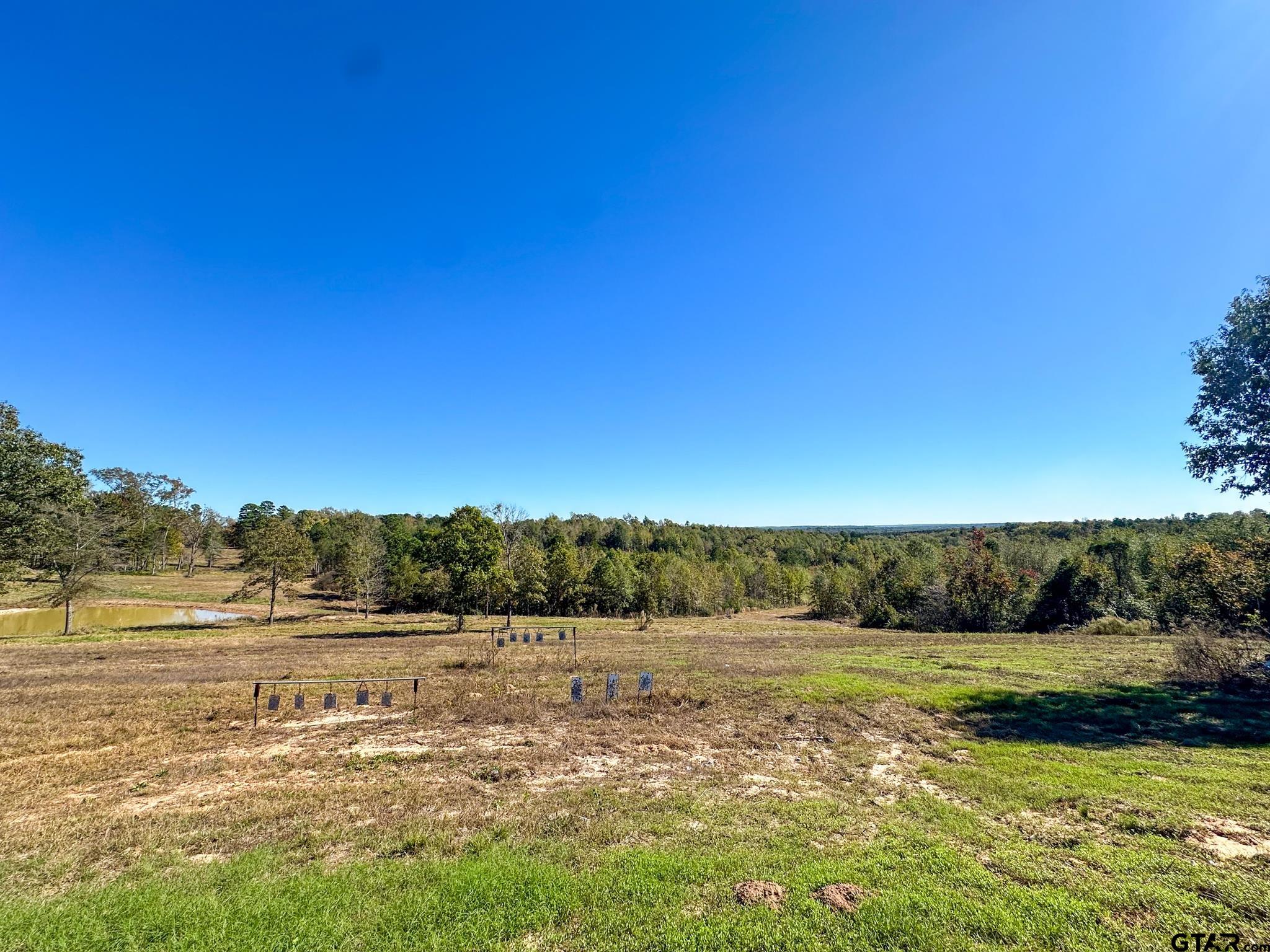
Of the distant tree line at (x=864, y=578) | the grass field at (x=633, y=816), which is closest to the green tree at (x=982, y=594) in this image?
the distant tree line at (x=864, y=578)

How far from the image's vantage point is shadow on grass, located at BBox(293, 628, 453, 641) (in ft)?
112

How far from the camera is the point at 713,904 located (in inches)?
215

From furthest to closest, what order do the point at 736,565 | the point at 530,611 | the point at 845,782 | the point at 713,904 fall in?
the point at 736,565 < the point at 530,611 < the point at 845,782 < the point at 713,904

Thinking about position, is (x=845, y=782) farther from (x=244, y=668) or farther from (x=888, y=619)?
(x=888, y=619)

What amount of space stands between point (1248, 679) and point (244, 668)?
39925 mm

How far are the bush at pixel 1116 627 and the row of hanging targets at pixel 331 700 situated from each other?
50.0 m

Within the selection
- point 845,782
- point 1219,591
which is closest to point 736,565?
point 1219,591

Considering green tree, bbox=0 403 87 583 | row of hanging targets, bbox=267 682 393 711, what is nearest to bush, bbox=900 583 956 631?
row of hanging targets, bbox=267 682 393 711

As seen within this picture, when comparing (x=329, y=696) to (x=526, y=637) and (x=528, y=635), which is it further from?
(x=528, y=635)

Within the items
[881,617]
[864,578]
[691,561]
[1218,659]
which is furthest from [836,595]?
[1218,659]

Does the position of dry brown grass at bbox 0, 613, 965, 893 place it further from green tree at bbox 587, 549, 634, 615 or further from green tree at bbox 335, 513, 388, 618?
green tree at bbox 587, 549, 634, 615

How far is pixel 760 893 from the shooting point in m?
5.62

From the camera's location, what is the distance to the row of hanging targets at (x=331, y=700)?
13426 millimetres

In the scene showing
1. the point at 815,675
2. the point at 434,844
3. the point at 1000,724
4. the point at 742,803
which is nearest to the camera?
the point at 434,844
